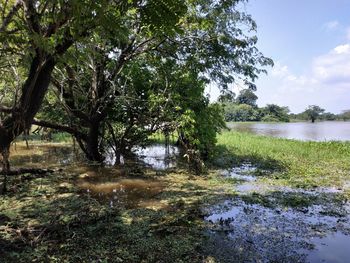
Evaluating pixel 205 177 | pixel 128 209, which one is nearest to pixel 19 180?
pixel 128 209

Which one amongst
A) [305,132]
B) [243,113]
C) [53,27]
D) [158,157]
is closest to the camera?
[53,27]

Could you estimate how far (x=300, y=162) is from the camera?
12977 mm

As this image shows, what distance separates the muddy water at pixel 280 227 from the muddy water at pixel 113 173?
5.56ft

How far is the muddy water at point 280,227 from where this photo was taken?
4910 mm

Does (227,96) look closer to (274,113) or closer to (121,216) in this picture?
(121,216)

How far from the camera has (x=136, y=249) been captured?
4934mm

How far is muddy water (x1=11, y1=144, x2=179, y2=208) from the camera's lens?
781 centimetres

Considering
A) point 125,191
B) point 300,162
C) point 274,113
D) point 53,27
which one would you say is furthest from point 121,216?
point 274,113

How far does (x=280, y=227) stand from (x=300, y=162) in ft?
24.9

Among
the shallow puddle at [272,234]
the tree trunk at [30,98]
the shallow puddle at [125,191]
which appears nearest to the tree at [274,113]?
the shallow puddle at [125,191]

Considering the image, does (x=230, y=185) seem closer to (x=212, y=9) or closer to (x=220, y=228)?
(x=220, y=228)

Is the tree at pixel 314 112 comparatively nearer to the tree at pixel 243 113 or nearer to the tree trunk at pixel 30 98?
the tree at pixel 243 113

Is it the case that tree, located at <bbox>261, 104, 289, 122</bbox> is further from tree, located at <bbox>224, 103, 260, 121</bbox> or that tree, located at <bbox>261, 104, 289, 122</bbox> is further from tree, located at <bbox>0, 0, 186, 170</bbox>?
tree, located at <bbox>0, 0, 186, 170</bbox>

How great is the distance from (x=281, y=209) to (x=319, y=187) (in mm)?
2409
